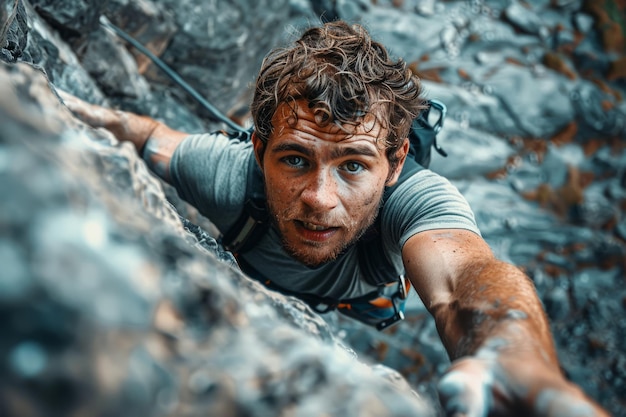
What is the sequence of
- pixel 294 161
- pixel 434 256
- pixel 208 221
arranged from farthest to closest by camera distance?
pixel 208 221 → pixel 294 161 → pixel 434 256

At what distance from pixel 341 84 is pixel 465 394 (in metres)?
1.63

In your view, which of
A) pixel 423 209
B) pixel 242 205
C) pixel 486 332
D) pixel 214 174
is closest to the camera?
pixel 486 332

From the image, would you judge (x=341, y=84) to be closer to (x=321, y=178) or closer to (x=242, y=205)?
(x=321, y=178)

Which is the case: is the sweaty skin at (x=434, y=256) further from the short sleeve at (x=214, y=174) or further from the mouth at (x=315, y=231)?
the short sleeve at (x=214, y=174)

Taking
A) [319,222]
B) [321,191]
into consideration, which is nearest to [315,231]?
[319,222]

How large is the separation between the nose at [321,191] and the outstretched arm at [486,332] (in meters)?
0.40

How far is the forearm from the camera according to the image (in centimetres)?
139

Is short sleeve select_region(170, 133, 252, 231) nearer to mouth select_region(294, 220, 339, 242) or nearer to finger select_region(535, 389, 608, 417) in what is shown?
mouth select_region(294, 220, 339, 242)

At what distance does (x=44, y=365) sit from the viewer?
85 cm

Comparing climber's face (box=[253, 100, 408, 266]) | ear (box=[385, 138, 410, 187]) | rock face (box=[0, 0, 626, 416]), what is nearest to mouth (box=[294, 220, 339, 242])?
climber's face (box=[253, 100, 408, 266])

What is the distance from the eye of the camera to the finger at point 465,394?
3.78 ft

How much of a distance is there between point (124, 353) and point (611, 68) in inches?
432

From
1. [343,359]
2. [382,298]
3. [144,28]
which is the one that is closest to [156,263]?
[343,359]

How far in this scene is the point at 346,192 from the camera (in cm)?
252
